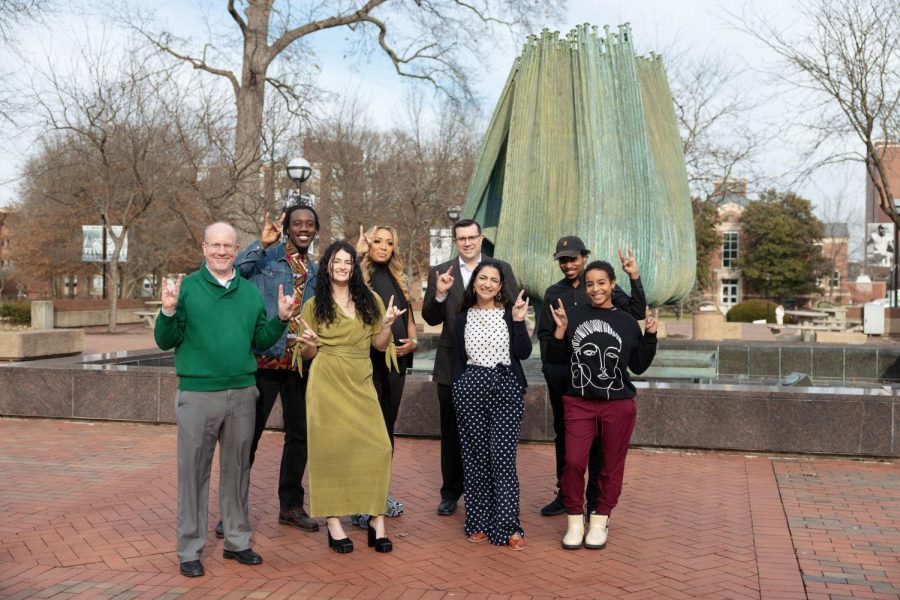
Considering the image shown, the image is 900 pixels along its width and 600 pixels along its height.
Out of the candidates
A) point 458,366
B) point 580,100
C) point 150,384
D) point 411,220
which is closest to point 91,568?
point 458,366

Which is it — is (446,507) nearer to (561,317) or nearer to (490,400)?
(490,400)

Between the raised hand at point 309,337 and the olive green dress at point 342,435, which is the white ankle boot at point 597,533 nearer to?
the olive green dress at point 342,435

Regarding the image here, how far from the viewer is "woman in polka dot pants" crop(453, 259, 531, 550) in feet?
16.5

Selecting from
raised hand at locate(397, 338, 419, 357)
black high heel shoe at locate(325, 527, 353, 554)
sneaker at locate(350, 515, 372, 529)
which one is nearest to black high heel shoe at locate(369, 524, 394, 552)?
black high heel shoe at locate(325, 527, 353, 554)

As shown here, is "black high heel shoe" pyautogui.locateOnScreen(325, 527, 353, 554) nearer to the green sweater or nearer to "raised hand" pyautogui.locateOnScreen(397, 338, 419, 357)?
the green sweater

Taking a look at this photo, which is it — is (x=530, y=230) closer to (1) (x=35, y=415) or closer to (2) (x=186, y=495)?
(1) (x=35, y=415)

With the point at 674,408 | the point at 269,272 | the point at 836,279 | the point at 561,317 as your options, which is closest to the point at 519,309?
the point at 561,317

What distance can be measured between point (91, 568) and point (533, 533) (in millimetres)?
2511

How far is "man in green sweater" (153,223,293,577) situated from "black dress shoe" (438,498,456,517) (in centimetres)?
142

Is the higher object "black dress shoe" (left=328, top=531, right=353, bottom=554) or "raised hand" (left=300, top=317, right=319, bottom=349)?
"raised hand" (left=300, top=317, right=319, bottom=349)

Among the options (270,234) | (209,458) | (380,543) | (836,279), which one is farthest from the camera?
(836,279)

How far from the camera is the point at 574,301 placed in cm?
568

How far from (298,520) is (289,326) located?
1.20 meters

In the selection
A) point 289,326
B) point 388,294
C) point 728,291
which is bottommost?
point 289,326
